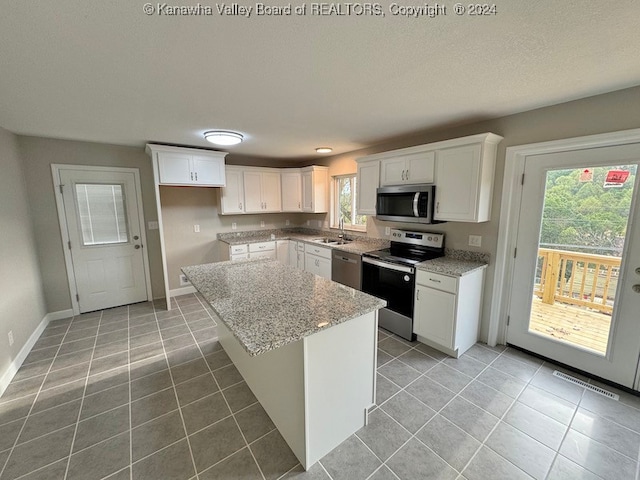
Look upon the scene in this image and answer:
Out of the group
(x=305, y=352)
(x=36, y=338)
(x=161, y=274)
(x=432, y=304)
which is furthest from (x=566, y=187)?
(x=36, y=338)

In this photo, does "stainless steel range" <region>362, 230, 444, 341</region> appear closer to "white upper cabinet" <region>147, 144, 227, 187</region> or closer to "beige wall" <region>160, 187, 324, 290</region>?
"white upper cabinet" <region>147, 144, 227, 187</region>

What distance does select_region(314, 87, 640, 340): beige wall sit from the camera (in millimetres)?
2004

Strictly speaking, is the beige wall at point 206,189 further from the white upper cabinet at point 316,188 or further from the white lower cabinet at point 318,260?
the white lower cabinet at point 318,260

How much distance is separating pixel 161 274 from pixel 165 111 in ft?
9.21

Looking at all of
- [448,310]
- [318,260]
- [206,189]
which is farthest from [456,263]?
[206,189]

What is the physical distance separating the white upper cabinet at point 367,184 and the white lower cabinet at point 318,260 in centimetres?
81

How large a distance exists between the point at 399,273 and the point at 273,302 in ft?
5.56

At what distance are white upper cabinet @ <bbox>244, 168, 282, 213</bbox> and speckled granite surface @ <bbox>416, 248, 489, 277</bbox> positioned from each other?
10.2 feet

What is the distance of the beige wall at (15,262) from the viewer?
2482 mm

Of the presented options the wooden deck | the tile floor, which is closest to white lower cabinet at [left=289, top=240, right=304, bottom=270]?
the tile floor

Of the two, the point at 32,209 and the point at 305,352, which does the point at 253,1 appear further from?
the point at 32,209

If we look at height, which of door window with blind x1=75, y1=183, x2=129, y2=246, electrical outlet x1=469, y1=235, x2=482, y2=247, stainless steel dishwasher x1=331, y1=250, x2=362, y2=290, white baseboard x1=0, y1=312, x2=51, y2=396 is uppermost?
door window with blind x1=75, y1=183, x2=129, y2=246

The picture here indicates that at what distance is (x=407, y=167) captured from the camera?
10.4 ft

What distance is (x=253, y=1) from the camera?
109 cm
